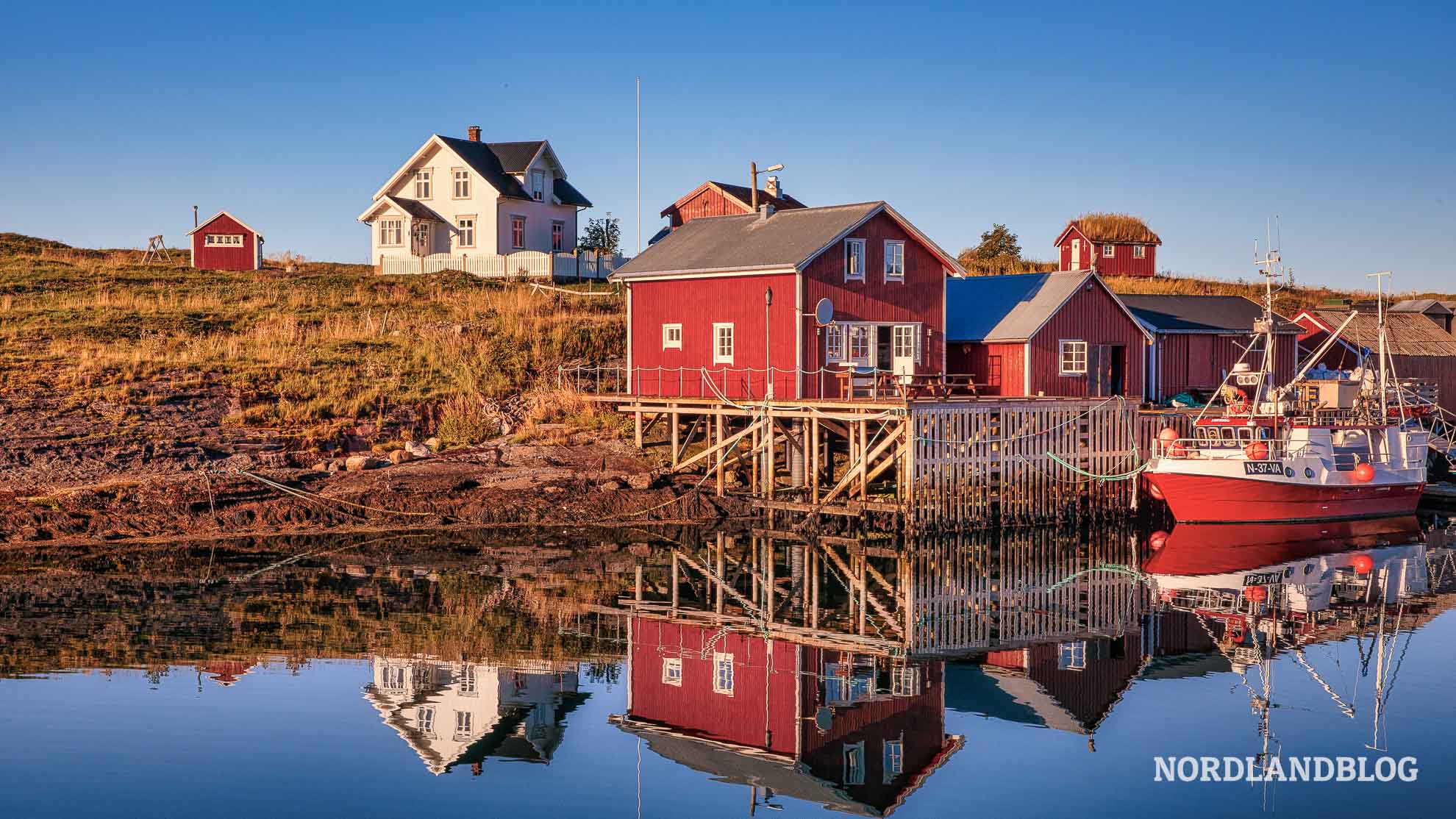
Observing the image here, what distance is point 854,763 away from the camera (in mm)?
16250

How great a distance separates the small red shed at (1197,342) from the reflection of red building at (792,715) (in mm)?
23570

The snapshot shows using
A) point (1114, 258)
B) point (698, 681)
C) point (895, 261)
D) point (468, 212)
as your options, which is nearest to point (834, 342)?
point (895, 261)

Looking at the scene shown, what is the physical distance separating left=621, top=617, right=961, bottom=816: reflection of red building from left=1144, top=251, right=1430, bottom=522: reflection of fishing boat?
52.7 ft

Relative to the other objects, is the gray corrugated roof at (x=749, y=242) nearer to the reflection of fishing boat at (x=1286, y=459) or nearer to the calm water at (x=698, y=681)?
the calm water at (x=698, y=681)

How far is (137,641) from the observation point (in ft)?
68.8

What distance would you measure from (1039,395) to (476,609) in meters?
18.2

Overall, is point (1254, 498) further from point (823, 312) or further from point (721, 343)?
point (721, 343)

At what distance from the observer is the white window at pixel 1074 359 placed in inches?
1480

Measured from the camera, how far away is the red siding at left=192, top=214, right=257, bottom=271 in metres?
57.7

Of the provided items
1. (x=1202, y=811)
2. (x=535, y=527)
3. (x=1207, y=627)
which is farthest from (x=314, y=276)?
(x=1202, y=811)

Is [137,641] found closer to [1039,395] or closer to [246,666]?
[246,666]

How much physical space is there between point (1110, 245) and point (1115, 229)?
99 cm

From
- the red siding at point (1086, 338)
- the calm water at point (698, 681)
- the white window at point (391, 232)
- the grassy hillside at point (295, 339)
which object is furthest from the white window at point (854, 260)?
the white window at point (391, 232)
